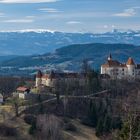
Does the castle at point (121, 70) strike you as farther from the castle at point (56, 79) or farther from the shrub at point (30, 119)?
the shrub at point (30, 119)

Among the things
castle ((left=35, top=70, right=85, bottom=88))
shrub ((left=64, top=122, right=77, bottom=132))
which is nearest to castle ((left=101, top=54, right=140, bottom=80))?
castle ((left=35, top=70, right=85, bottom=88))

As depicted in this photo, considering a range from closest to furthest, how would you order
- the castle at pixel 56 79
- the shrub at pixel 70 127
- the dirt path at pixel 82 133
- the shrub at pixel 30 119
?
the dirt path at pixel 82 133, the shrub at pixel 30 119, the shrub at pixel 70 127, the castle at pixel 56 79

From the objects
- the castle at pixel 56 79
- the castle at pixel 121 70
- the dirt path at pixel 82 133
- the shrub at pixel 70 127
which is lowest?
the dirt path at pixel 82 133

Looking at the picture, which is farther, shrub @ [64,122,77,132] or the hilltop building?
the hilltop building

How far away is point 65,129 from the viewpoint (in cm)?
8400

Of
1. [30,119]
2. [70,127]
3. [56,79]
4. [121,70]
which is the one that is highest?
[121,70]

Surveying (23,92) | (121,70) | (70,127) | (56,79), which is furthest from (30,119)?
(121,70)

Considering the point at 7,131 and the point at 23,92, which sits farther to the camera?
the point at 23,92

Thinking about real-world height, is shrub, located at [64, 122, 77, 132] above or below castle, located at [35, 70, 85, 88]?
below

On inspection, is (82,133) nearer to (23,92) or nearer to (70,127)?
(70,127)

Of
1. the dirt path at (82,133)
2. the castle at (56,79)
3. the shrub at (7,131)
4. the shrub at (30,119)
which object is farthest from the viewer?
the castle at (56,79)

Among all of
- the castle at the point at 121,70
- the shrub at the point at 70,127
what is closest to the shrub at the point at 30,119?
the shrub at the point at 70,127

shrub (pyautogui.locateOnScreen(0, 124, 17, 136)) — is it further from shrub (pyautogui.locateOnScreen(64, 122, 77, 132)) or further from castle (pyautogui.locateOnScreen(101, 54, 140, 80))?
castle (pyautogui.locateOnScreen(101, 54, 140, 80))

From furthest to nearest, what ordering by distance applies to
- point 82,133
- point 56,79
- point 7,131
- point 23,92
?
point 56,79 → point 23,92 → point 82,133 → point 7,131
